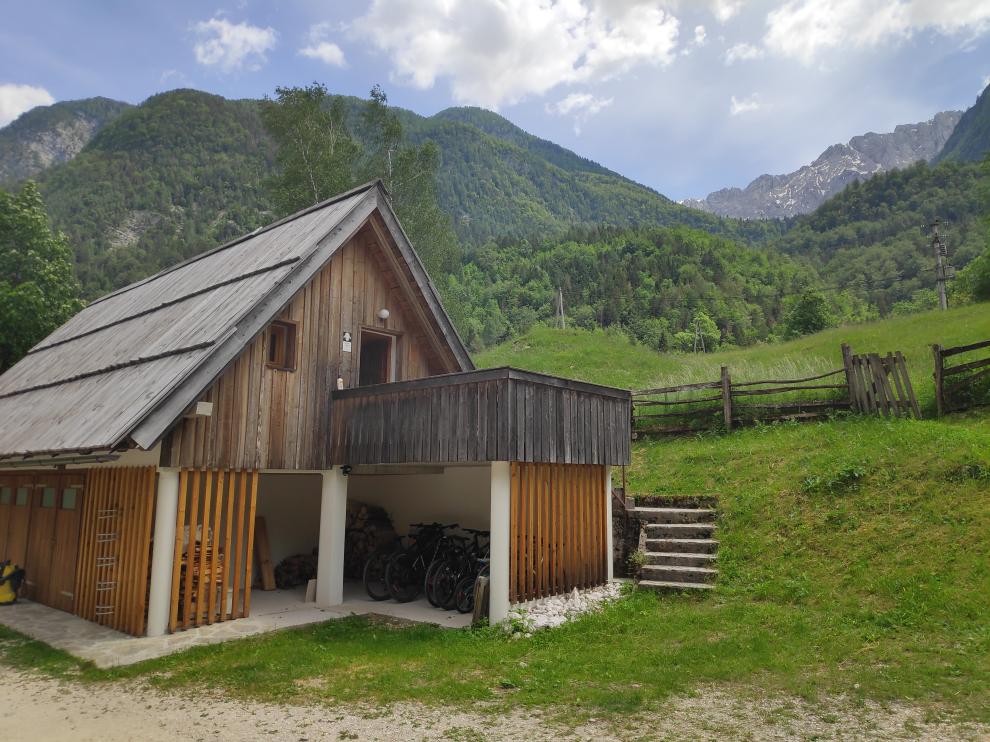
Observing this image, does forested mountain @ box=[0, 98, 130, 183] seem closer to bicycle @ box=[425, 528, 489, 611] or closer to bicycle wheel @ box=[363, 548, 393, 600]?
bicycle wheel @ box=[363, 548, 393, 600]

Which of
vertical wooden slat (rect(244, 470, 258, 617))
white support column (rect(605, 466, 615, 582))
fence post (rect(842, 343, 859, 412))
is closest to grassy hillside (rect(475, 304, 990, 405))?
fence post (rect(842, 343, 859, 412))

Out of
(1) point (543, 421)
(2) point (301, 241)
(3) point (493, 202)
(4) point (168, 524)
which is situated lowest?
(4) point (168, 524)

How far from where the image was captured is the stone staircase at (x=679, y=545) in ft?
31.7

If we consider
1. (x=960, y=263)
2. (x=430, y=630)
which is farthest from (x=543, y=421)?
(x=960, y=263)

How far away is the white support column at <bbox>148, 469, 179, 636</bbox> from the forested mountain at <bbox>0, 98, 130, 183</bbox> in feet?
455

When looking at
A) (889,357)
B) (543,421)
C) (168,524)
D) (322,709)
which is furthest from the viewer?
(889,357)

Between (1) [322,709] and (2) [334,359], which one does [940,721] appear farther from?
(2) [334,359]

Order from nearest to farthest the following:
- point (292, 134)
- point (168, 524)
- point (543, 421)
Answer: point (168, 524) → point (543, 421) → point (292, 134)

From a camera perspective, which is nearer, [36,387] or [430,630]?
[430,630]

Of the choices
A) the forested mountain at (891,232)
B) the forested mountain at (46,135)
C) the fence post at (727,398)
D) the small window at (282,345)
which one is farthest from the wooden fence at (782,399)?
the forested mountain at (46,135)

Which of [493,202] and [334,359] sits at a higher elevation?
[493,202]

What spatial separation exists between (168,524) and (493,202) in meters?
116

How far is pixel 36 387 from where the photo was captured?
473 inches

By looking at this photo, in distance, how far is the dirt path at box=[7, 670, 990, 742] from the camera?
195 inches
